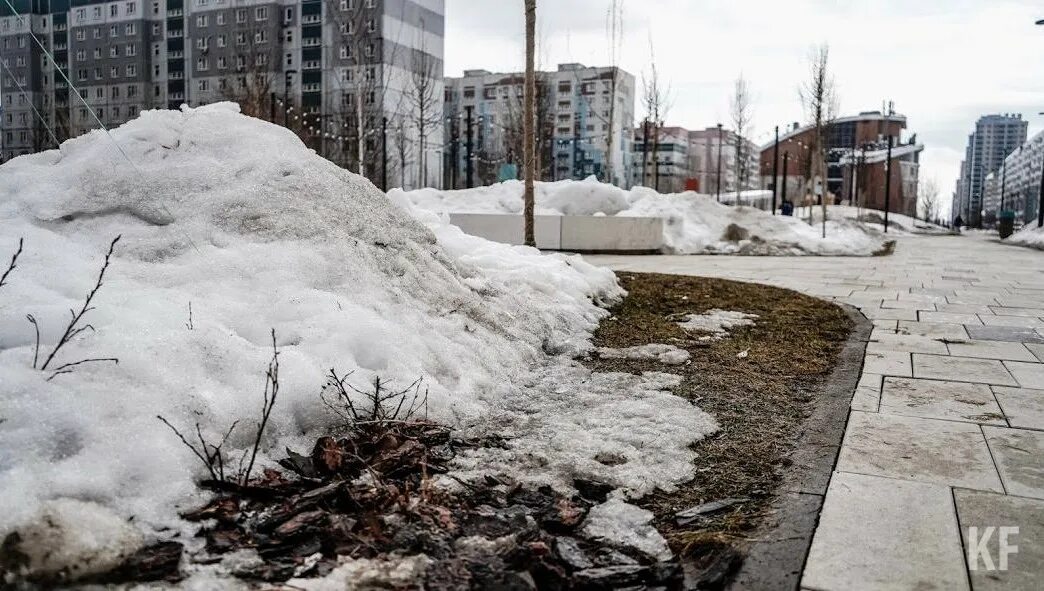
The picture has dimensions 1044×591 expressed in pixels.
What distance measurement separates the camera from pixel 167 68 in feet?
161

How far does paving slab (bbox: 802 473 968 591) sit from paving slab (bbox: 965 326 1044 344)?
4.67 m

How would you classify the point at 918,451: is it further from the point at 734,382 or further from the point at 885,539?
the point at 734,382

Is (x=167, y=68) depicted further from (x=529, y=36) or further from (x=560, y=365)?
(x=560, y=365)

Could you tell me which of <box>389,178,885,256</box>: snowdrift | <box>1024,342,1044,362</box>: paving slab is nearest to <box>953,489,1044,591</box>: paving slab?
<box>1024,342,1044,362</box>: paving slab

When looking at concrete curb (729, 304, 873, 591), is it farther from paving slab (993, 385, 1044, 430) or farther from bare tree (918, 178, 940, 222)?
bare tree (918, 178, 940, 222)

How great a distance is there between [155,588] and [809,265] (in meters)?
16.2

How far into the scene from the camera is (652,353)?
19.3 feet

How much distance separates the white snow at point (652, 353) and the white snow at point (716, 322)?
2.45ft

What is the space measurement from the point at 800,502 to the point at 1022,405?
98.2 inches

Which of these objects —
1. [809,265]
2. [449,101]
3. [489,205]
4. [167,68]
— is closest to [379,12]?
[167,68]

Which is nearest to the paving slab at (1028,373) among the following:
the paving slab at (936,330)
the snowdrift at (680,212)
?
the paving slab at (936,330)

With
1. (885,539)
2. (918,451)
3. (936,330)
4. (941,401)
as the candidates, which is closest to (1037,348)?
(936,330)

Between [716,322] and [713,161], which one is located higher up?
[713,161]

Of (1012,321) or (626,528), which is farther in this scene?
(1012,321)
